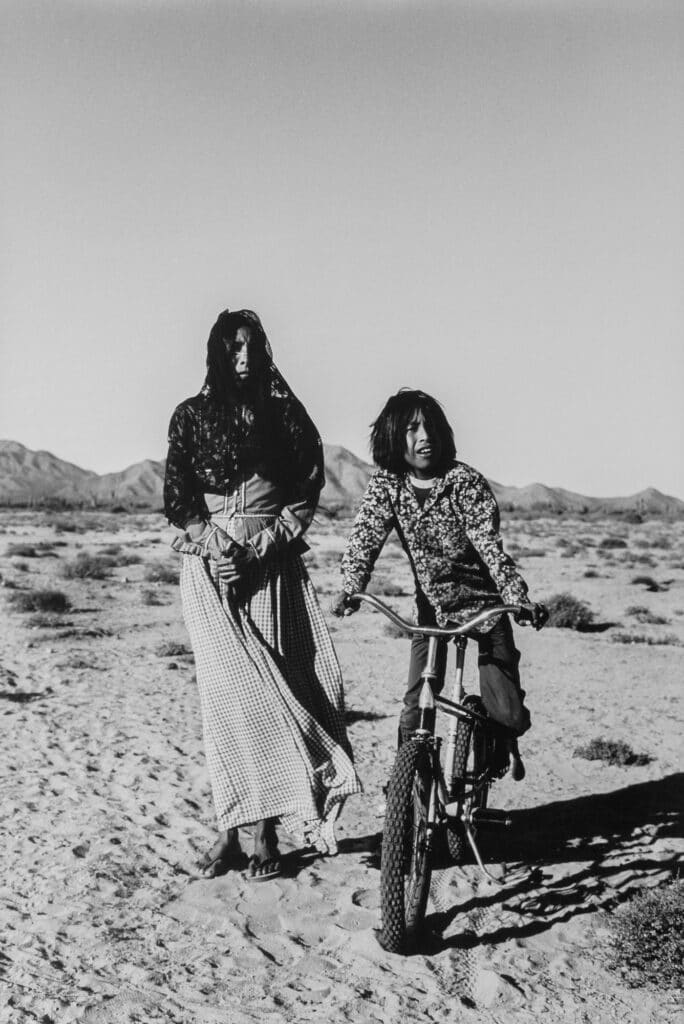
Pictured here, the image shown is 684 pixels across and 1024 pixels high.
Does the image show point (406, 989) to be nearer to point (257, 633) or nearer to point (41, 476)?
point (257, 633)

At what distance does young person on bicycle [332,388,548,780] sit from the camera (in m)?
3.97

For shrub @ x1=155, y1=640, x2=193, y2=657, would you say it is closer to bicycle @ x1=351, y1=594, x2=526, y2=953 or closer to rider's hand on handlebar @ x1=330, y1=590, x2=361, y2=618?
rider's hand on handlebar @ x1=330, y1=590, x2=361, y2=618

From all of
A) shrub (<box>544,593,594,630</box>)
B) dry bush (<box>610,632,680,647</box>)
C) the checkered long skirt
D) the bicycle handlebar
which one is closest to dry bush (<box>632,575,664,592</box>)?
shrub (<box>544,593,594,630</box>)

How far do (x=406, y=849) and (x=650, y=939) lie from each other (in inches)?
40.7

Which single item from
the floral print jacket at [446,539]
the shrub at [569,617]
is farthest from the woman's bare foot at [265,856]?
the shrub at [569,617]

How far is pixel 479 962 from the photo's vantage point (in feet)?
11.4

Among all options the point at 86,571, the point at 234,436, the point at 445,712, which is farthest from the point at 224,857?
the point at 86,571

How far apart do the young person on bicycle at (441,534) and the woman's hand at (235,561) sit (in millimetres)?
417

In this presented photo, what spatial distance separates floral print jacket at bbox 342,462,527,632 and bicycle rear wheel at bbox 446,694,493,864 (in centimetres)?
42

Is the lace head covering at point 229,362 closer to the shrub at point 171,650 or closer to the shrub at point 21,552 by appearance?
the shrub at point 171,650

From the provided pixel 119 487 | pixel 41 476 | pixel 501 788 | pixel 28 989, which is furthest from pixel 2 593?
pixel 41 476

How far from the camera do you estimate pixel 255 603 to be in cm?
425

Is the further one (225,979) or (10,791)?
A: (10,791)

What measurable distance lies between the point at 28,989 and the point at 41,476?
571ft
